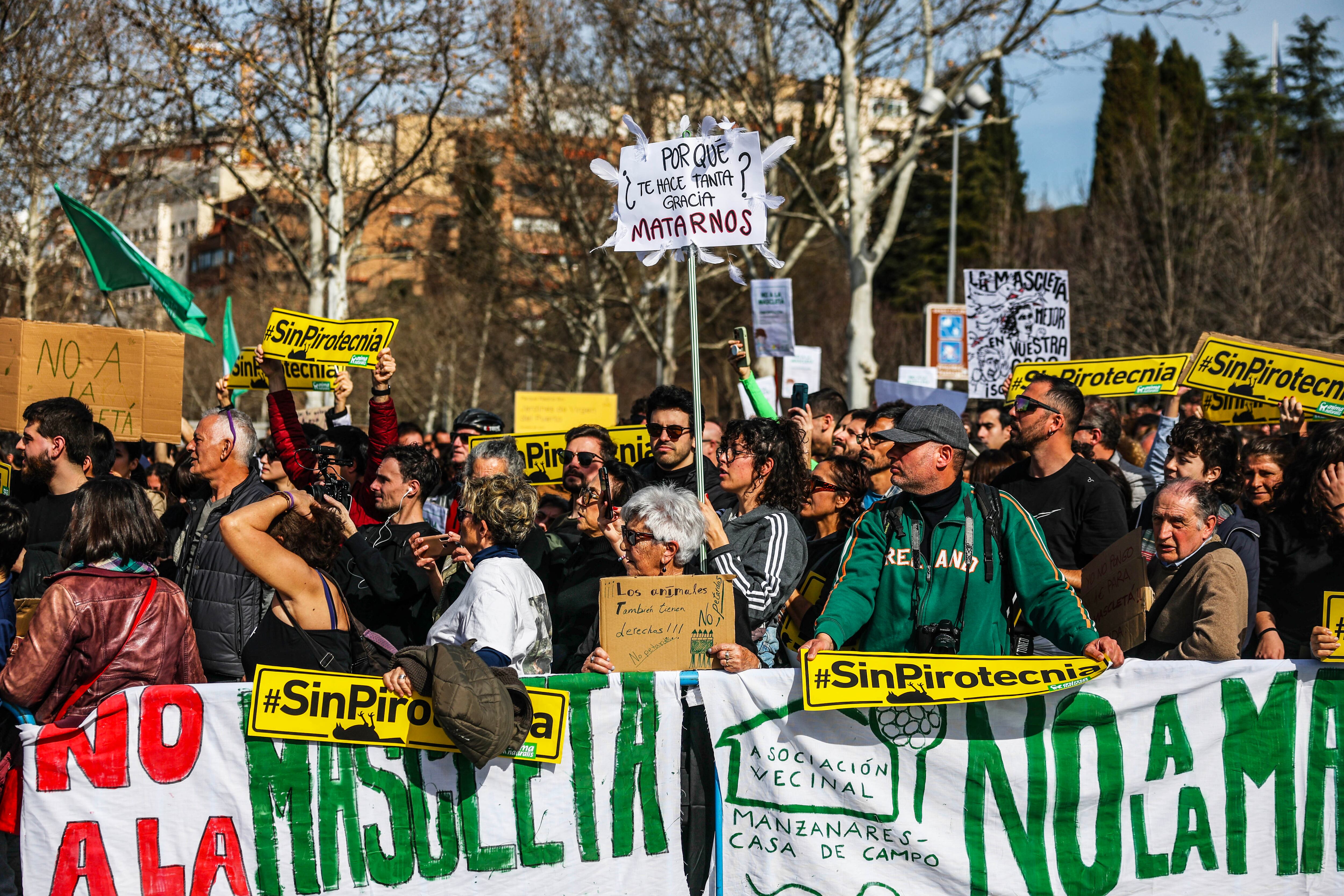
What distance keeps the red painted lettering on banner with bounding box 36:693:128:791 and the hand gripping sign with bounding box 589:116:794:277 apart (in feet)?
9.46

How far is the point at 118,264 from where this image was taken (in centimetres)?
961

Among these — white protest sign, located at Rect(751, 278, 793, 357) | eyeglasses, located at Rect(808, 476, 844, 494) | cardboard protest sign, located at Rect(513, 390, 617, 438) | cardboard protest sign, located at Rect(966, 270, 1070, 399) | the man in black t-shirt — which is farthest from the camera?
cardboard protest sign, located at Rect(513, 390, 617, 438)

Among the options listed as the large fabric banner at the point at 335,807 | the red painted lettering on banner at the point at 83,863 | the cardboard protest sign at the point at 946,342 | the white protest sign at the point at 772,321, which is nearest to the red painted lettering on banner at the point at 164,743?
→ the large fabric banner at the point at 335,807

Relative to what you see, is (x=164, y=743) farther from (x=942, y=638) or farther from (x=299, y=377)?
(x=299, y=377)

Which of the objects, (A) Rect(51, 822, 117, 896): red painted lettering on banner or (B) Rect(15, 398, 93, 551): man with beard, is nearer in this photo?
(A) Rect(51, 822, 117, 896): red painted lettering on banner

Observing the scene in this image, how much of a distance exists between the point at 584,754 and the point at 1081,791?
1878 millimetres

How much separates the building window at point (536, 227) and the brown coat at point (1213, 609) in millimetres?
24427

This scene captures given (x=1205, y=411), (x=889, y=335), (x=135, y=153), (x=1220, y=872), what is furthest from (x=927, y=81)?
(x=889, y=335)

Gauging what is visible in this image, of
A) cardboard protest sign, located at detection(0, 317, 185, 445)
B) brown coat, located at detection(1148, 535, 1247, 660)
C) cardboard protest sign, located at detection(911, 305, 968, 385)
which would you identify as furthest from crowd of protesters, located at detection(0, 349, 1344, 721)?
cardboard protest sign, located at detection(911, 305, 968, 385)

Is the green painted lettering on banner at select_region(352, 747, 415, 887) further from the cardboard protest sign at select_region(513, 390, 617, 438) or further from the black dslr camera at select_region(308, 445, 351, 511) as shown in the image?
the cardboard protest sign at select_region(513, 390, 617, 438)

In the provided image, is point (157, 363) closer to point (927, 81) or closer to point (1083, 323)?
point (927, 81)

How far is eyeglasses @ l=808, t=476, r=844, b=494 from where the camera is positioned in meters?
5.85

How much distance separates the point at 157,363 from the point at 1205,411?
7.07 metres

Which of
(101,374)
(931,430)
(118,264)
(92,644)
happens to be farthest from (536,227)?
(92,644)
